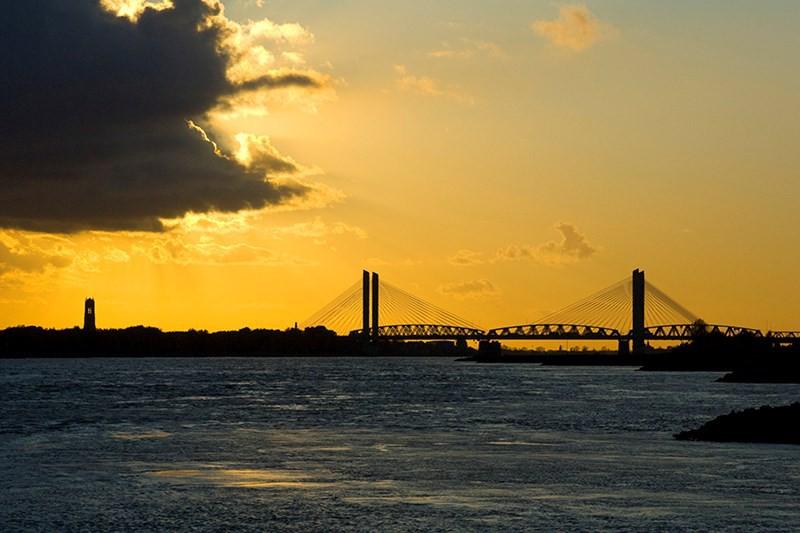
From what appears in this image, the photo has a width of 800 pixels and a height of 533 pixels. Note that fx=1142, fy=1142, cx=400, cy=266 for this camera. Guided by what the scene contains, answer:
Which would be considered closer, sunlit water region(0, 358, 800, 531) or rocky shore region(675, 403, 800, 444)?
sunlit water region(0, 358, 800, 531)

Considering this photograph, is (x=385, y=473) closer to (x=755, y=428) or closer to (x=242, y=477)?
(x=242, y=477)

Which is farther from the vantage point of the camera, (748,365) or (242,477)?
(748,365)

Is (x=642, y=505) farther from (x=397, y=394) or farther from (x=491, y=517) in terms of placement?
(x=397, y=394)

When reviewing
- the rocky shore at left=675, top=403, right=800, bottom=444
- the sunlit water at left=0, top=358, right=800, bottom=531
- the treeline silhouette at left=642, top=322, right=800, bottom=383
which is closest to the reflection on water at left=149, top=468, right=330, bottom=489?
the sunlit water at left=0, top=358, right=800, bottom=531

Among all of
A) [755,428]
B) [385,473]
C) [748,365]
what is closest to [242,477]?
[385,473]

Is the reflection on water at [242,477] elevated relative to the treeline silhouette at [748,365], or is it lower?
lower

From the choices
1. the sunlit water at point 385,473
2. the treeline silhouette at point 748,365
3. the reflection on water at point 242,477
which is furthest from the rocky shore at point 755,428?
the treeline silhouette at point 748,365

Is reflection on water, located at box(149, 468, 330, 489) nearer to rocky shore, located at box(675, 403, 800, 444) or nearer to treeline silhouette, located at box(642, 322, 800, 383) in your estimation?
rocky shore, located at box(675, 403, 800, 444)

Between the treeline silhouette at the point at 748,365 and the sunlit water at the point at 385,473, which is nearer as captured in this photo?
the sunlit water at the point at 385,473

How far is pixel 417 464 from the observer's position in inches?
1531

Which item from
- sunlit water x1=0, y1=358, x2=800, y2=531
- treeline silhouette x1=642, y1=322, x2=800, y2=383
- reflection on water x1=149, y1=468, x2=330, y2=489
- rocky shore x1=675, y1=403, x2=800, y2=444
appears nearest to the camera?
sunlit water x1=0, y1=358, x2=800, y2=531

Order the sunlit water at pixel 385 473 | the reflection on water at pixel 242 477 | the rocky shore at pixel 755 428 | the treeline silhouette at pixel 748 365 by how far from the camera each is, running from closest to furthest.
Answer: the sunlit water at pixel 385 473
the reflection on water at pixel 242 477
the rocky shore at pixel 755 428
the treeline silhouette at pixel 748 365

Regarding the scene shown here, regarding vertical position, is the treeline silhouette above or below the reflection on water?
above

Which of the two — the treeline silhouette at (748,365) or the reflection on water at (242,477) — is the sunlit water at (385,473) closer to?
the reflection on water at (242,477)
